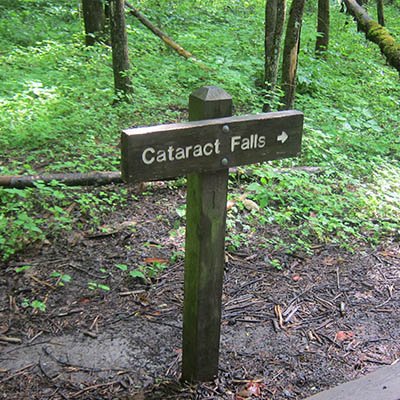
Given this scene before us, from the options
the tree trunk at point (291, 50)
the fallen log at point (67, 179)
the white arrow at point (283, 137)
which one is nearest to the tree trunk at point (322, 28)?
the tree trunk at point (291, 50)

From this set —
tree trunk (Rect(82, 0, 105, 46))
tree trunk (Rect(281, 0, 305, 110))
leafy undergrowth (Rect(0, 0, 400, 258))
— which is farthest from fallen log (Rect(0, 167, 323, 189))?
tree trunk (Rect(82, 0, 105, 46))

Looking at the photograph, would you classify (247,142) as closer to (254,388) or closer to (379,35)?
(254,388)

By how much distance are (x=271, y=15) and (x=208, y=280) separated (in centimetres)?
765

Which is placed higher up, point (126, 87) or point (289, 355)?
point (126, 87)

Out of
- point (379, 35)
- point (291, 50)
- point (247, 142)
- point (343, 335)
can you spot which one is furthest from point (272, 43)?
point (247, 142)

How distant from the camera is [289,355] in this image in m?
3.64

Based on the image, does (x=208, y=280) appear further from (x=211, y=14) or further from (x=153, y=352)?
(x=211, y=14)

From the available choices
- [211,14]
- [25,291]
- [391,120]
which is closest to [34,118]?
[25,291]

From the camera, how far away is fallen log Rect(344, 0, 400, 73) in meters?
9.65

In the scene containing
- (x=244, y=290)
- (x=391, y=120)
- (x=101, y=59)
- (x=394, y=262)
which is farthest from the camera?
(x=101, y=59)

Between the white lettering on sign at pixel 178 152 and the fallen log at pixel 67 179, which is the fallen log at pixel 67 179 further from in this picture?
the white lettering on sign at pixel 178 152

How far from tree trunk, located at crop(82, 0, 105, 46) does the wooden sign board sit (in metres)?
9.30

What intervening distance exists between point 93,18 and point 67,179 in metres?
6.93

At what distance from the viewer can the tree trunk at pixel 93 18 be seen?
11.2 meters
